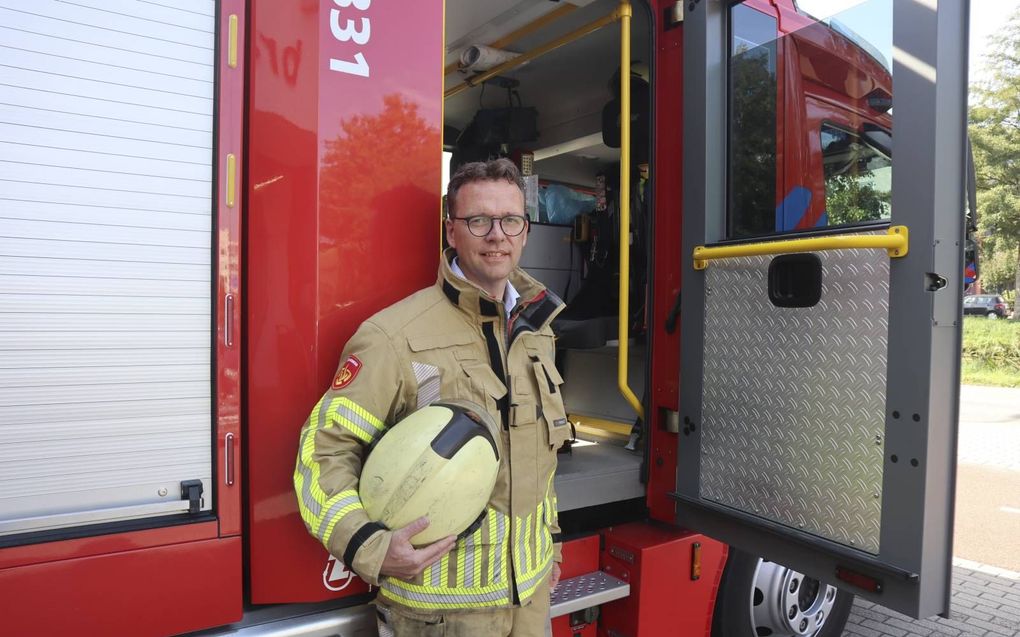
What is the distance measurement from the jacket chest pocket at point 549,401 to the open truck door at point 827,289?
714 millimetres

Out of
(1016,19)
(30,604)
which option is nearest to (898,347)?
(30,604)

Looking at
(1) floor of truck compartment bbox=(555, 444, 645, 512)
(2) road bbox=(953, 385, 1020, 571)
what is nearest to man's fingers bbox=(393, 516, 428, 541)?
(1) floor of truck compartment bbox=(555, 444, 645, 512)

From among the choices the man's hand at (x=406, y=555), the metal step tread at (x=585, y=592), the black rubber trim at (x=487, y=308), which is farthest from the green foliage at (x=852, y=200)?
the man's hand at (x=406, y=555)

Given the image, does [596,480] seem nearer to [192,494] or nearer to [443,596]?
[443,596]

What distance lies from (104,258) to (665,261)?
5.97ft

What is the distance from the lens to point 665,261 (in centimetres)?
266

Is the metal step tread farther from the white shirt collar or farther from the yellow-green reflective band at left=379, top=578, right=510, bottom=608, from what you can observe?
the white shirt collar

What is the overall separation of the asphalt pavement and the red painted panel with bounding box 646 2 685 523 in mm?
2089

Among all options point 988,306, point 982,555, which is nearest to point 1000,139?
point 988,306

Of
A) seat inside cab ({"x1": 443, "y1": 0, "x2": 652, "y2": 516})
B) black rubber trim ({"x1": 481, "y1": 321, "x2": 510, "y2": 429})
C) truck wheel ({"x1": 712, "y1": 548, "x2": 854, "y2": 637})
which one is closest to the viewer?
black rubber trim ({"x1": 481, "y1": 321, "x2": 510, "y2": 429})

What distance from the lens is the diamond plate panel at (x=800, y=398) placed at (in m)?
1.95

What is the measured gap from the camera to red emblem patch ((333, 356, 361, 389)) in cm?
164

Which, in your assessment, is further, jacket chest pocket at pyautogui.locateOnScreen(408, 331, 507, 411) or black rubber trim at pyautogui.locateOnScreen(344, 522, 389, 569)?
jacket chest pocket at pyautogui.locateOnScreen(408, 331, 507, 411)

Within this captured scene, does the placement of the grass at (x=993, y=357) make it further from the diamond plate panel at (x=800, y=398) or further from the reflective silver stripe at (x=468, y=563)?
the reflective silver stripe at (x=468, y=563)
